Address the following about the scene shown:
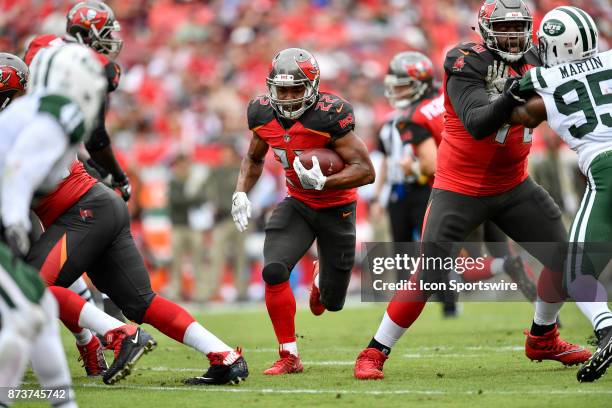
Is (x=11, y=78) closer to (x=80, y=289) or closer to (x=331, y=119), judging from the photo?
(x=80, y=289)

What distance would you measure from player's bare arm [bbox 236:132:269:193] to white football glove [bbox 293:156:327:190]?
59 centimetres

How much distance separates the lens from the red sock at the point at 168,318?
564 cm

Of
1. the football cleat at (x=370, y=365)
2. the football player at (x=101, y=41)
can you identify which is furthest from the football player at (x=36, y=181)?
the football player at (x=101, y=41)

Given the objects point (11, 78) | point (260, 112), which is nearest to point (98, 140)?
point (11, 78)

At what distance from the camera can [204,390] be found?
557 centimetres

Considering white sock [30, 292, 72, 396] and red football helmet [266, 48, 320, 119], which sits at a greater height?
red football helmet [266, 48, 320, 119]

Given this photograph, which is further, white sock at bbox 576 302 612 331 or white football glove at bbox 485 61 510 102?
white football glove at bbox 485 61 510 102

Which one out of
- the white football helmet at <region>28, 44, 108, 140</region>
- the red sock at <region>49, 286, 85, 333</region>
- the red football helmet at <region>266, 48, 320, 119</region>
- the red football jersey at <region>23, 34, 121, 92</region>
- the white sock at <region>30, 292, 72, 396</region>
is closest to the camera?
the white sock at <region>30, 292, 72, 396</region>

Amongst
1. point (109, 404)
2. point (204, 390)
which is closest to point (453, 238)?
point (204, 390)

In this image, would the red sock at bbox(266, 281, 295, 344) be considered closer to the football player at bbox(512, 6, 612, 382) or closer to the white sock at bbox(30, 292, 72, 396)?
the football player at bbox(512, 6, 612, 382)

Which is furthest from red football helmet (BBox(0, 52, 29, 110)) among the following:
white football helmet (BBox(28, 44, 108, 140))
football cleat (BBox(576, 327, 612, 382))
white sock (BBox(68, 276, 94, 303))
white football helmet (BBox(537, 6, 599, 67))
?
football cleat (BBox(576, 327, 612, 382))

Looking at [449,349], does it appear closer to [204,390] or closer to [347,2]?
[204,390]

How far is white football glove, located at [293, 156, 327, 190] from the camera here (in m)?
6.10

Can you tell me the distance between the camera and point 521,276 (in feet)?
27.2
